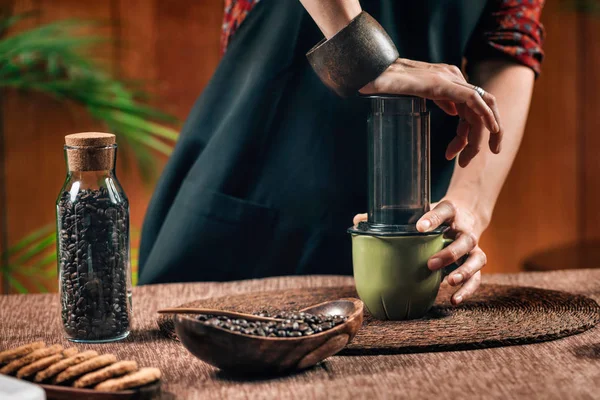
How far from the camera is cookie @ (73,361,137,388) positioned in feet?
2.20

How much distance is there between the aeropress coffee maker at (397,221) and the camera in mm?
923

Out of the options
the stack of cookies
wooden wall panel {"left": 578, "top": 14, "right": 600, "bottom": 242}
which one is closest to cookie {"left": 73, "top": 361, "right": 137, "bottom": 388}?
the stack of cookies

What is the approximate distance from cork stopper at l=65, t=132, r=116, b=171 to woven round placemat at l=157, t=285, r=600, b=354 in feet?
0.67

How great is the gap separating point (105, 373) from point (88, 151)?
0.28 metres

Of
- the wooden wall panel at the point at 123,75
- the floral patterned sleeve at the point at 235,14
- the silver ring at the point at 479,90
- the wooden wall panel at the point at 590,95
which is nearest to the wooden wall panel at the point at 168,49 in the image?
the wooden wall panel at the point at 123,75

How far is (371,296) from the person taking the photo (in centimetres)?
94

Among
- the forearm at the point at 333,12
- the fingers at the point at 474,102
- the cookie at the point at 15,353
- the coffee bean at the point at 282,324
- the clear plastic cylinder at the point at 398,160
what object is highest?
the forearm at the point at 333,12

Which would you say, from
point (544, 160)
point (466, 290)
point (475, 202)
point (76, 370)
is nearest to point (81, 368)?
point (76, 370)

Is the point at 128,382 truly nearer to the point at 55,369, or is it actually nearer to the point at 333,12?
the point at 55,369

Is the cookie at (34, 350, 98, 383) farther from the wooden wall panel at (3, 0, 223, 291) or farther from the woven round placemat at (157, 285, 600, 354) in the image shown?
the wooden wall panel at (3, 0, 223, 291)

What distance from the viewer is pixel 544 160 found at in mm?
2938

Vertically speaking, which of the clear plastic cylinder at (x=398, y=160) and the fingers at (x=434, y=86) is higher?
the fingers at (x=434, y=86)

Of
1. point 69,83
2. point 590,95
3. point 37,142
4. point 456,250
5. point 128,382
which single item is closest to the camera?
point 128,382

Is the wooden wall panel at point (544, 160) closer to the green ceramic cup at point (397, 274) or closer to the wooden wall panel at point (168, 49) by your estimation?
the wooden wall panel at point (168, 49)
